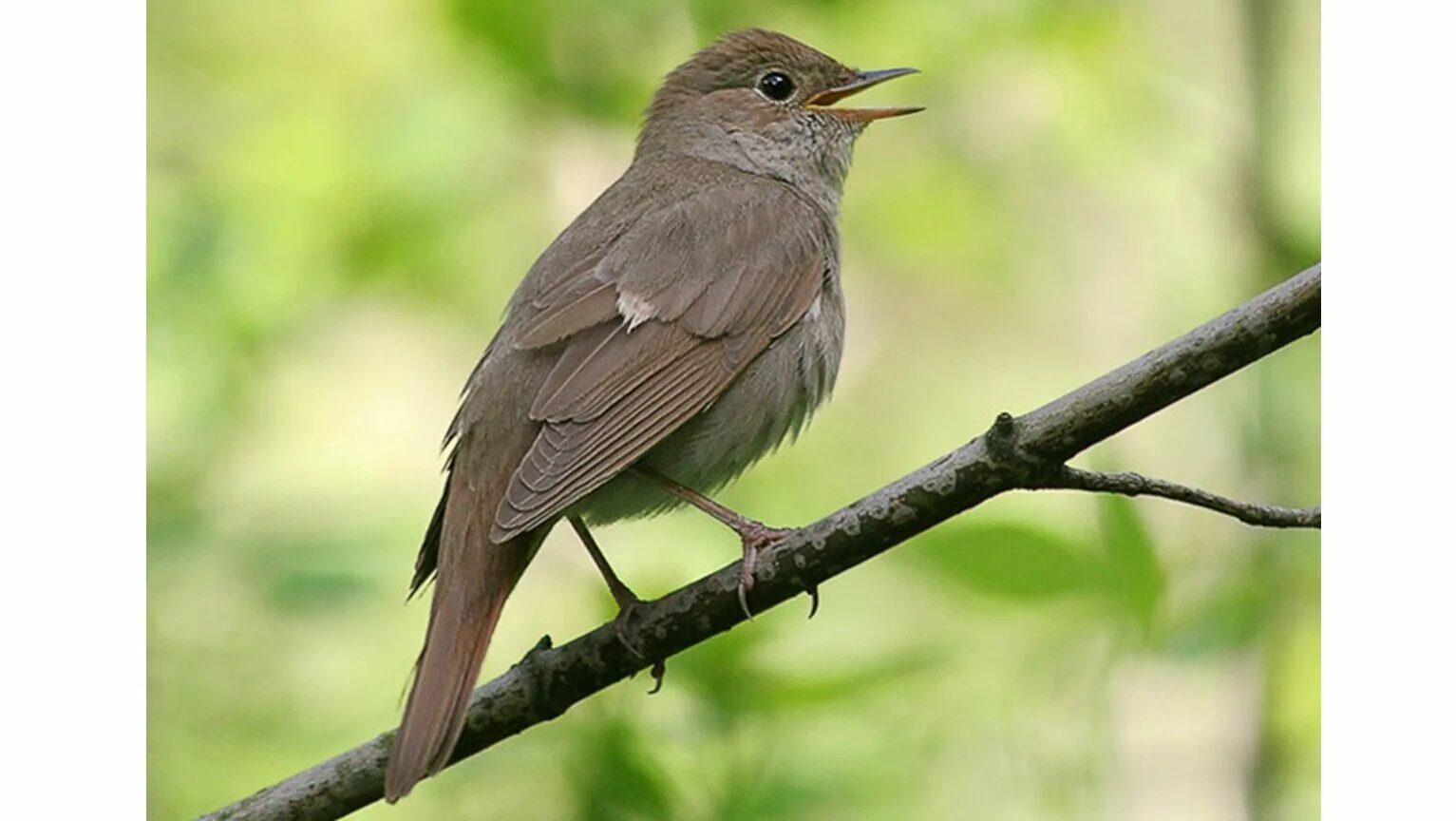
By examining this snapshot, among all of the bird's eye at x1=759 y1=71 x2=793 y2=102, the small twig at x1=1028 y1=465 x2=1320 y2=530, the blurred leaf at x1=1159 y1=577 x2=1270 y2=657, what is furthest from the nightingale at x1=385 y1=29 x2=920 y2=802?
the blurred leaf at x1=1159 y1=577 x2=1270 y2=657

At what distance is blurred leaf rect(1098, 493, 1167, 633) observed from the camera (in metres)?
2.73

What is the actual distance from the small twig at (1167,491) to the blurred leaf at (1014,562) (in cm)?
36

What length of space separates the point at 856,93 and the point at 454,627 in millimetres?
1493

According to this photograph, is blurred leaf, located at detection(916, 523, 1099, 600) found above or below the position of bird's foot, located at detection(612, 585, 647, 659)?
below

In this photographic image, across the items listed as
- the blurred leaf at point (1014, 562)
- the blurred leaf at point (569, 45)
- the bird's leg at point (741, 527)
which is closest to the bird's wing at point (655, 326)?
the bird's leg at point (741, 527)

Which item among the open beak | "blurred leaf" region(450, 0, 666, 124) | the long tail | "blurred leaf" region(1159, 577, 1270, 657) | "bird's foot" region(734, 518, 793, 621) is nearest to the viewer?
the long tail

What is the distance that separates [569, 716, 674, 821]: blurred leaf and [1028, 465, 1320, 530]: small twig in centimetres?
71

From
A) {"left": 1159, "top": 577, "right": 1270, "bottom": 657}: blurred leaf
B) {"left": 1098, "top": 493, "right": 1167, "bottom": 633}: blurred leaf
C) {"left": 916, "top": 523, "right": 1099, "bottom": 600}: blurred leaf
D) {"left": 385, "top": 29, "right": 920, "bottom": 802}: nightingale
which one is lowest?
{"left": 1159, "top": 577, "right": 1270, "bottom": 657}: blurred leaf

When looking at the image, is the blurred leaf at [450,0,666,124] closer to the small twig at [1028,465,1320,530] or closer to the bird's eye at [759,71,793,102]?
the bird's eye at [759,71,793,102]

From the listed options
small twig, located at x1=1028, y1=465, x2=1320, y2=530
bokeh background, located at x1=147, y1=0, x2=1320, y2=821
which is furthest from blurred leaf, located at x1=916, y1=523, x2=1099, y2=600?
small twig, located at x1=1028, y1=465, x2=1320, y2=530

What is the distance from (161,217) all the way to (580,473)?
931mm

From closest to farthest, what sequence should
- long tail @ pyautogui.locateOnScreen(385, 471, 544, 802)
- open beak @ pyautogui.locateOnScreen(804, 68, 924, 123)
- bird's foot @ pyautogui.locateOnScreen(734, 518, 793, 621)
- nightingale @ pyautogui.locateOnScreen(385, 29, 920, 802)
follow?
long tail @ pyautogui.locateOnScreen(385, 471, 544, 802)
bird's foot @ pyautogui.locateOnScreen(734, 518, 793, 621)
nightingale @ pyautogui.locateOnScreen(385, 29, 920, 802)
open beak @ pyautogui.locateOnScreen(804, 68, 924, 123)

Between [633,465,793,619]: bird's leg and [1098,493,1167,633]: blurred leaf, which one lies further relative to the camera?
[1098,493,1167,633]: blurred leaf

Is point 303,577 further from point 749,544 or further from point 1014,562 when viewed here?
point 1014,562
